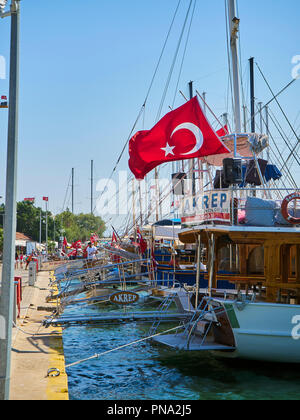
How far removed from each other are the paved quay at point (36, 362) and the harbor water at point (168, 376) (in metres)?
0.55

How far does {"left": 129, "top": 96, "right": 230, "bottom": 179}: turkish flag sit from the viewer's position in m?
13.5

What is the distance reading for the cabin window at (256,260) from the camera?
14234mm

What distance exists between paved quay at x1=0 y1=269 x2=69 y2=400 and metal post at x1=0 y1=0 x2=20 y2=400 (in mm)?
1297

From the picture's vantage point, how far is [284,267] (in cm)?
1268

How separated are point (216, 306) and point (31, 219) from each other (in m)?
81.6

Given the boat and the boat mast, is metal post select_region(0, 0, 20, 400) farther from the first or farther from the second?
the boat mast

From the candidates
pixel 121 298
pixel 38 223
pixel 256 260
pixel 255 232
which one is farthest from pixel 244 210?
pixel 38 223

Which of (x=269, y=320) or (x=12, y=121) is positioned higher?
(x=12, y=121)

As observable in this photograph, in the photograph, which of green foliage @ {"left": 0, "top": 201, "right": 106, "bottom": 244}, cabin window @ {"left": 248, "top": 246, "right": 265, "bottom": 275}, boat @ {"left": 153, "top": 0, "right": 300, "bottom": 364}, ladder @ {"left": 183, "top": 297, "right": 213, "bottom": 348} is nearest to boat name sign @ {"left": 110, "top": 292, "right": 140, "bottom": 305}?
boat @ {"left": 153, "top": 0, "right": 300, "bottom": 364}

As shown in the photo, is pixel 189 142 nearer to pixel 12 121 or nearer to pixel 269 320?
pixel 269 320

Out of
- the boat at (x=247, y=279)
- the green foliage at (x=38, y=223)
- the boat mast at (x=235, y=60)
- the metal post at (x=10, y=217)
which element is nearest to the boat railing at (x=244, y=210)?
the boat at (x=247, y=279)

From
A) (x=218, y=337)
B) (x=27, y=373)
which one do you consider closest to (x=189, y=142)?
(x=218, y=337)

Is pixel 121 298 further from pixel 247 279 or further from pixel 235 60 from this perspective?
pixel 235 60

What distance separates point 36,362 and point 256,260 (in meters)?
7.04
